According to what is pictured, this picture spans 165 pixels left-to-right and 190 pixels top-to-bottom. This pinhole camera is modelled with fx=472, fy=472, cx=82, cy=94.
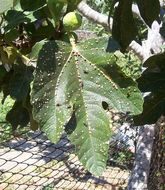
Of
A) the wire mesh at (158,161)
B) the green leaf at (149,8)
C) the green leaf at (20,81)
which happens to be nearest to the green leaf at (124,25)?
the green leaf at (149,8)

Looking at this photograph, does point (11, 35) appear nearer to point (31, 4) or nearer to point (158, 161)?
point (31, 4)

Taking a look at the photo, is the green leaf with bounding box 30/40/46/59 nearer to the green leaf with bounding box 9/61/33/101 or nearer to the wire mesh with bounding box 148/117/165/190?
the green leaf with bounding box 9/61/33/101

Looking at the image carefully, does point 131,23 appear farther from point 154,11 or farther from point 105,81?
point 105,81

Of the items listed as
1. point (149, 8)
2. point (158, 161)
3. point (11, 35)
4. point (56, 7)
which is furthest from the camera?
point (158, 161)

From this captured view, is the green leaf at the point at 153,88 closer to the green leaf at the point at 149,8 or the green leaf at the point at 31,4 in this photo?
the green leaf at the point at 149,8

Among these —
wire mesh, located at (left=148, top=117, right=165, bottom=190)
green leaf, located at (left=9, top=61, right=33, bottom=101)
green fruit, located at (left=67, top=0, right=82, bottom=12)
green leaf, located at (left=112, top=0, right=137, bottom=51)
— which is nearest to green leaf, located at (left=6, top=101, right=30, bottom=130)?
green leaf, located at (left=9, top=61, right=33, bottom=101)

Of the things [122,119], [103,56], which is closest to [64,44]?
[103,56]

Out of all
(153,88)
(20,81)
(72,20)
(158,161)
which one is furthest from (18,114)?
(158,161)
